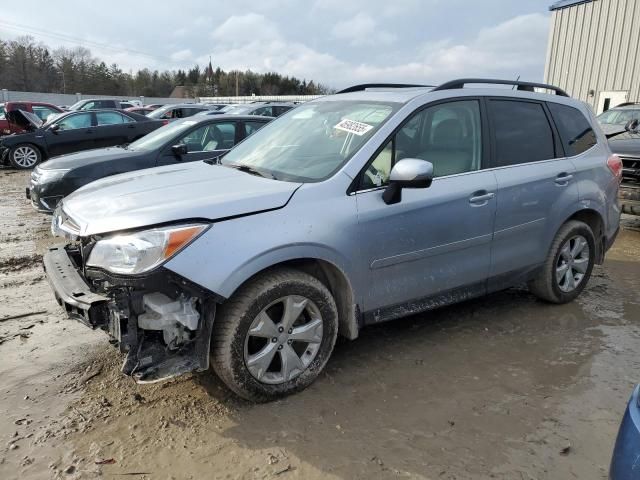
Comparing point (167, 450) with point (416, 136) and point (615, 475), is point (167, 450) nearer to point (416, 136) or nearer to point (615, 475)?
point (615, 475)

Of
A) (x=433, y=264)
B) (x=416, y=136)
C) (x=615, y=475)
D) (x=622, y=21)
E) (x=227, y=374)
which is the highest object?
(x=622, y=21)

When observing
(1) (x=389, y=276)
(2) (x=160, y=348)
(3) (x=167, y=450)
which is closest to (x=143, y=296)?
(2) (x=160, y=348)

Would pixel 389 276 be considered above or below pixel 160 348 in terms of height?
above

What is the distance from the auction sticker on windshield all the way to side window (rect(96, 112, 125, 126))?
10058 millimetres

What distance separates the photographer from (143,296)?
260 centimetres

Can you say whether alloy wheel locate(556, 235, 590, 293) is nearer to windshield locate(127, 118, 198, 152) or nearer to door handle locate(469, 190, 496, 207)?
door handle locate(469, 190, 496, 207)

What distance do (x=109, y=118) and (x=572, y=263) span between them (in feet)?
A: 36.3

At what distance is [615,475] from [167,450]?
2.00 meters

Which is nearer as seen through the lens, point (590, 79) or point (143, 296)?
point (143, 296)

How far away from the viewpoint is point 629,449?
1.65 meters

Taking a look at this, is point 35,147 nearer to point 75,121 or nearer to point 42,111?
point 75,121

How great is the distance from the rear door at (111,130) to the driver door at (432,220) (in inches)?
392

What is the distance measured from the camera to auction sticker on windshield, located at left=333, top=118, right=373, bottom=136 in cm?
338

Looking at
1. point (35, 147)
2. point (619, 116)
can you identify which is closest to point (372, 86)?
point (619, 116)
